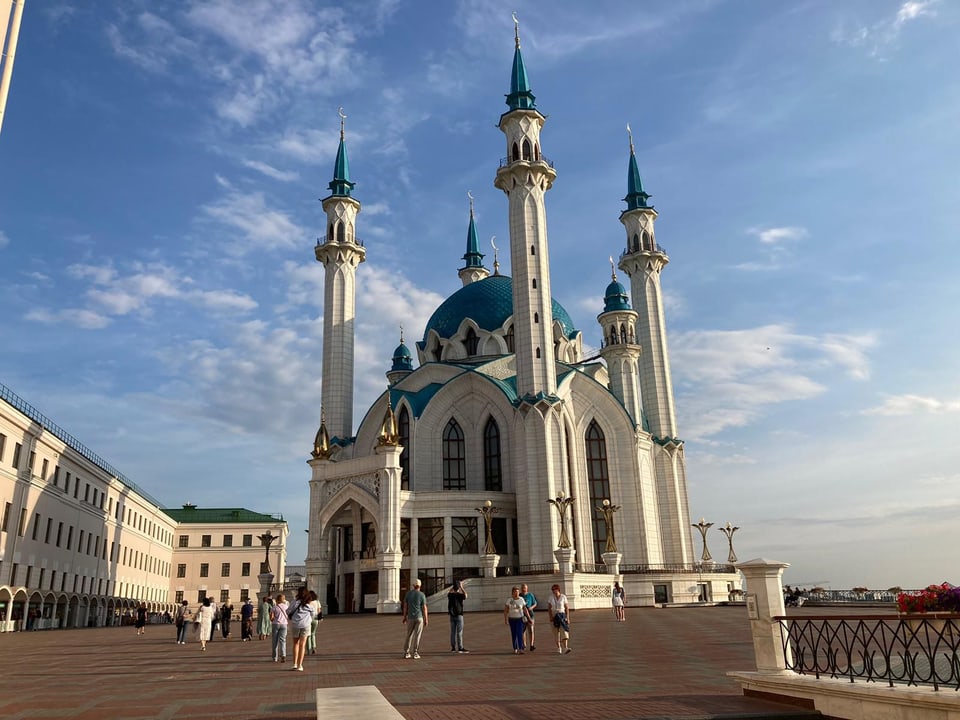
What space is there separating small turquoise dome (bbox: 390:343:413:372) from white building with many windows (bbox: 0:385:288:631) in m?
21.2

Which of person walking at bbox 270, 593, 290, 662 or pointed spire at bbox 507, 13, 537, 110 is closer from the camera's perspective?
person walking at bbox 270, 593, 290, 662

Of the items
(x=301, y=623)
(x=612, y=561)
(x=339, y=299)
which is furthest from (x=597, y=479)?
(x=301, y=623)

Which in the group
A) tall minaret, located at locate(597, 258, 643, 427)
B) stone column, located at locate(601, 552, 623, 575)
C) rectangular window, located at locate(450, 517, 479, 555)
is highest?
tall minaret, located at locate(597, 258, 643, 427)

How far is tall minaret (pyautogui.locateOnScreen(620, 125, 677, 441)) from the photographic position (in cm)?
5134

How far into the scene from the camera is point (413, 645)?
16.3 metres

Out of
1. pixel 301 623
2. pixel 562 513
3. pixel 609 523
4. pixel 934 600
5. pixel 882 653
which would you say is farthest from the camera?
pixel 609 523

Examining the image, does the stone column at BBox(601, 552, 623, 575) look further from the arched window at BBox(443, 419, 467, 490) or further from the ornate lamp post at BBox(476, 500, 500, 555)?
the arched window at BBox(443, 419, 467, 490)

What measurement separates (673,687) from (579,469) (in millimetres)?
35027

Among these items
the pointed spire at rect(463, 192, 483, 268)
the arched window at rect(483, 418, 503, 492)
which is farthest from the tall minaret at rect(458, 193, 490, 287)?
the arched window at rect(483, 418, 503, 492)

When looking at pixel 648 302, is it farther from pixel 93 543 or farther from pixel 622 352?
pixel 93 543

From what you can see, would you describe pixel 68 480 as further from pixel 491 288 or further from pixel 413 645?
pixel 413 645

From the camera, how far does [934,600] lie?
12.4 metres

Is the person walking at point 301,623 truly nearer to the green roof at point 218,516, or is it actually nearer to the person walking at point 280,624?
the person walking at point 280,624

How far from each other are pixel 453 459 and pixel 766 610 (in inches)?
1450
